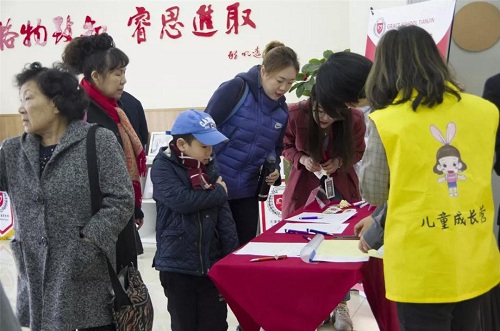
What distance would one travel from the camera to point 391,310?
7.43 feet

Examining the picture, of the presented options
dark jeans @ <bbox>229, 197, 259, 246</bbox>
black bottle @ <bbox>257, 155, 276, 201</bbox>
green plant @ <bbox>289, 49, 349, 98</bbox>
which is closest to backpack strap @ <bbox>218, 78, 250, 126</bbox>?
black bottle @ <bbox>257, 155, 276, 201</bbox>

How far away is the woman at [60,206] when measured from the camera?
75.8 inches

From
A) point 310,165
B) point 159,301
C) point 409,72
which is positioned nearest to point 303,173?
point 310,165

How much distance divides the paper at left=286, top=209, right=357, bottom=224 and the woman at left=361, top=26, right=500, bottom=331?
0.79 metres

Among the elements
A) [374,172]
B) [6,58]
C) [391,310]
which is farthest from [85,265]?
[6,58]

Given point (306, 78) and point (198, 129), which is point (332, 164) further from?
point (306, 78)

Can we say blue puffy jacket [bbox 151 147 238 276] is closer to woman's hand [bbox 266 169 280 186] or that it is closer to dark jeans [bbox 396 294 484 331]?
woman's hand [bbox 266 169 280 186]

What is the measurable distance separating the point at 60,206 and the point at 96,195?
4.6 inches

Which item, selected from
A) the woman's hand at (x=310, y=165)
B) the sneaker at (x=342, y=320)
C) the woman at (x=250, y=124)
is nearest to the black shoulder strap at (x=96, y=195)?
the woman at (x=250, y=124)

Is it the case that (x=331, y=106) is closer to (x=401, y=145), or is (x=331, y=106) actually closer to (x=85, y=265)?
(x=401, y=145)

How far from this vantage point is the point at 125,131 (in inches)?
105

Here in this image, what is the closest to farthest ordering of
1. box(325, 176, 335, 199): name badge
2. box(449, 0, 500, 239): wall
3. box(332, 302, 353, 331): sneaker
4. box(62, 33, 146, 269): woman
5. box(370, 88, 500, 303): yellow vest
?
box(370, 88, 500, 303): yellow vest
box(62, 33, 146, 269): woman
box(325, 176, 335, 199): name badge
box(332, 302, 353, 331): sneaker
box(449, 0, 500, 239): wall

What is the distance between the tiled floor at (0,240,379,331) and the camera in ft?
11.2

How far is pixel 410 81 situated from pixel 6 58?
237 inches
